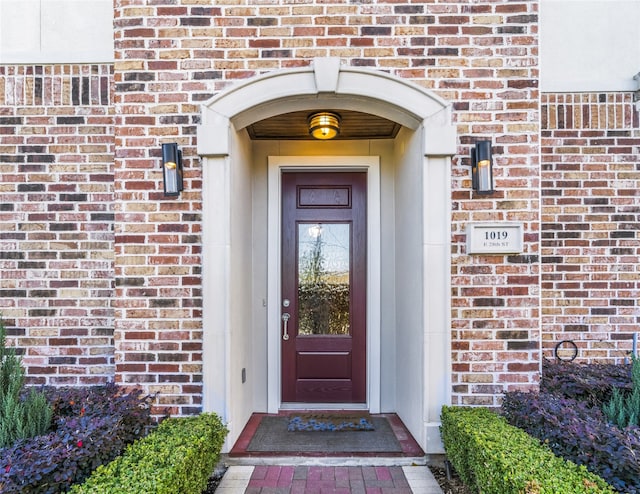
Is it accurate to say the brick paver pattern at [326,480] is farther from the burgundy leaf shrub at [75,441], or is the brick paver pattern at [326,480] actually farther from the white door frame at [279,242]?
the white door frame at [279,242]

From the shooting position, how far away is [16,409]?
2162 mm

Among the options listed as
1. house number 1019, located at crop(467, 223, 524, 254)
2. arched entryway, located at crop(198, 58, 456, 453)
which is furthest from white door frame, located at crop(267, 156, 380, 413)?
house number 1019, located at crop(467, 223, 524, 254)

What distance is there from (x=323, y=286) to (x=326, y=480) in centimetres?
168

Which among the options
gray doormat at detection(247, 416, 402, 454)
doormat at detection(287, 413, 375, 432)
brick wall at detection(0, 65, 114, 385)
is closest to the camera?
gray doormat at detection(247, 416, 402, 454)

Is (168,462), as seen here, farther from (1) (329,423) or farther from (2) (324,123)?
(2) (324,123)

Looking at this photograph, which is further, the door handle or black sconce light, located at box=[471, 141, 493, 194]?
the door handle

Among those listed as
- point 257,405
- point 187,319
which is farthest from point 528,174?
point 257,405

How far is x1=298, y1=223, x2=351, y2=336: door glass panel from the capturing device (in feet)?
12.8

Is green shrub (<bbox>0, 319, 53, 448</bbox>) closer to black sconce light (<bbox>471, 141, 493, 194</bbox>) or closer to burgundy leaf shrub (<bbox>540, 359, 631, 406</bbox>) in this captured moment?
black sconce light (<bbox>471, 141, 493, 194</bbox>)

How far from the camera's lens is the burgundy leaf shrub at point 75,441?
1.83 metres

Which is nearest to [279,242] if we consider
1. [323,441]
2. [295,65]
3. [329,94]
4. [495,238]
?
[329,94]

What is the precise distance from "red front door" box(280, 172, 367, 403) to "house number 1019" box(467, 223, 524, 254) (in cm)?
122

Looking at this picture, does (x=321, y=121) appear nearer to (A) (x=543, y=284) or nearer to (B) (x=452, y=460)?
(A) (x=543, y=284)

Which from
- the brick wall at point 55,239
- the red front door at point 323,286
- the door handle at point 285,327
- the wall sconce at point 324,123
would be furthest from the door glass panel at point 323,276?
the brick wall at point 55,239
